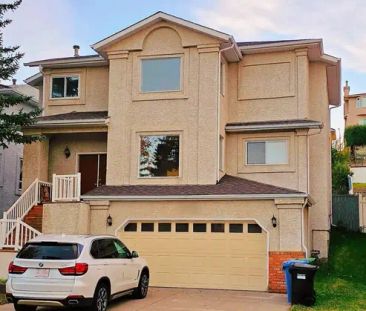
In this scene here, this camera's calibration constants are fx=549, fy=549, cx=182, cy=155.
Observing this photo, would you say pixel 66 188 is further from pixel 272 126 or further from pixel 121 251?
pixel 272 126

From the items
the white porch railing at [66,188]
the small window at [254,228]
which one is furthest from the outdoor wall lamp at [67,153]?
the small window at [254,228]

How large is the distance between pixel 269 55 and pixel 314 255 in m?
7.71

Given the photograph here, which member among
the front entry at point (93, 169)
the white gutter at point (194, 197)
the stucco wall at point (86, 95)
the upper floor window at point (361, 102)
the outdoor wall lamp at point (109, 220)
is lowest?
the outdoor wall lamp at point (109, 220)

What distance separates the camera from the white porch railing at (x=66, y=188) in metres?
18.8

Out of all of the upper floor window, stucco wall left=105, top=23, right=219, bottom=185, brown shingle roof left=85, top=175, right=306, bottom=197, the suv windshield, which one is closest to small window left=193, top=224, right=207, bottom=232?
brown shingle roof left=85, top=175, right=306, bottom=197

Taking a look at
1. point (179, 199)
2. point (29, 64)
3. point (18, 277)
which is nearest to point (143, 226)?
point (179, 199)

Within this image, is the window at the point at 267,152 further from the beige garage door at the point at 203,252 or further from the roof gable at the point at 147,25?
the roof gable at the point at 147,25

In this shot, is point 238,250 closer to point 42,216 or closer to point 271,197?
point 271,197

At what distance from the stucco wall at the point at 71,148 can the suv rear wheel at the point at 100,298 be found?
10497mm

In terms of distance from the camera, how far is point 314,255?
20156mm

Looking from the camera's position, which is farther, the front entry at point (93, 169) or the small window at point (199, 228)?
the front entry at point (93, 169)

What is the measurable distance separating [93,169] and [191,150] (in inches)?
190

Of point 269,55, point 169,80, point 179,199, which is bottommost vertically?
point 179,199

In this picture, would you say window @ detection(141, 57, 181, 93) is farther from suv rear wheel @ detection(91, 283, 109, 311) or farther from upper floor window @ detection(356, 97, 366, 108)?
upper floor window @ detection(356, 97, 366, 108)
